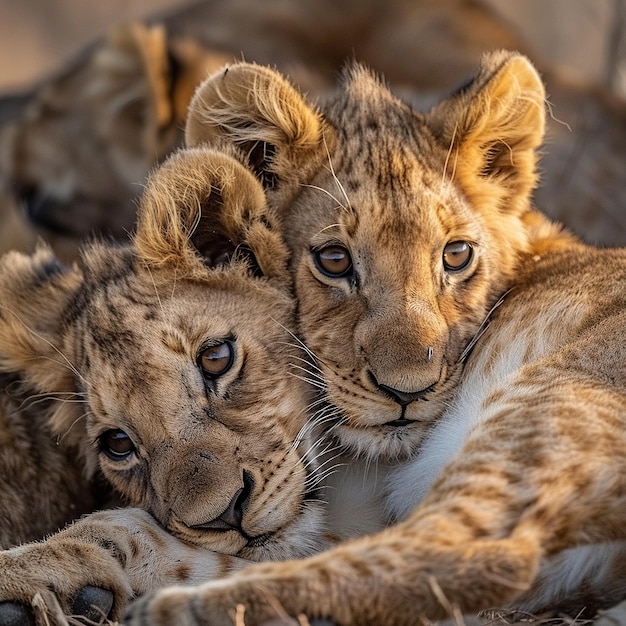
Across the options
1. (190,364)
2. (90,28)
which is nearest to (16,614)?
(190,364)

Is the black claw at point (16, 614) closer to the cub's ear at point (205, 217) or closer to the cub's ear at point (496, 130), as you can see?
the cub's ear at point (205, 217)

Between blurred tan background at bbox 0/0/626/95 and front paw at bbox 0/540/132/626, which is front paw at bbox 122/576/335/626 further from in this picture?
blurred tan background at bbox 0/0/626/95

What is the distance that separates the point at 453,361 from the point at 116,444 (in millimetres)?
873

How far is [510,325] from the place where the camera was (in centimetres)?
291

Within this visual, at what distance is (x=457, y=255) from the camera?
9.63ft

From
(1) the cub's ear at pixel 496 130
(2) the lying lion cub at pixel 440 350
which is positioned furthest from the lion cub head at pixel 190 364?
(1) the cub's ear at pixel 496 130

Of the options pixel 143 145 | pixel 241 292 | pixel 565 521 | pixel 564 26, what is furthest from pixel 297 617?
pixel 564 26

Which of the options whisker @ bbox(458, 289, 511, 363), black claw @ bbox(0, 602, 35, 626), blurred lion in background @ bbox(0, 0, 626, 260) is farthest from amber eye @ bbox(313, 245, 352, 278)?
blurred lion in background @ bbox(0, 0, 626, 260)

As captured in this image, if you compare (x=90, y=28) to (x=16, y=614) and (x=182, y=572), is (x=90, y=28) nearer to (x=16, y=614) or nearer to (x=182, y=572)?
(x=182, y=572)

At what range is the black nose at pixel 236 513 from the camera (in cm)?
253

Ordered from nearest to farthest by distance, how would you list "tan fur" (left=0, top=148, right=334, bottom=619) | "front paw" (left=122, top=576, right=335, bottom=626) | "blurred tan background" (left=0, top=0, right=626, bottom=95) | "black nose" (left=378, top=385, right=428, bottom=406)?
1. "front paw" (left=122, top=576, right=335, bottom=626)
2. "tan fur" (left=0, top=148, right=334, bottom=619)
3. "black nose" (left=378, top=385, right=428, bottom=406)
4. "blurred tan background" (left=0, top=0, right=626, bottom=95)

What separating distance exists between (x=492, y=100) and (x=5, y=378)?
5.15ft

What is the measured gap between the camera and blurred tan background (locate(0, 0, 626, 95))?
8766mm

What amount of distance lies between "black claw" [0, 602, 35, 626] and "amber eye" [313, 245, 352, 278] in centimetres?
109
